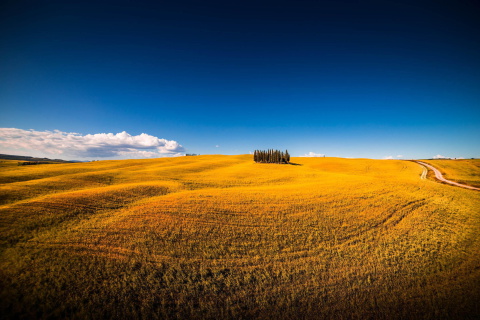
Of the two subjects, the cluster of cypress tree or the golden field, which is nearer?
the golden field

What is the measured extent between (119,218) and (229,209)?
29.4 ft

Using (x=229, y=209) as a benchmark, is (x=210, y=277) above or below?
below

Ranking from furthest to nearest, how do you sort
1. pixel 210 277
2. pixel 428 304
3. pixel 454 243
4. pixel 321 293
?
pixel 454 243, pixel 210 277, pixel 321 293, pixel 428 304

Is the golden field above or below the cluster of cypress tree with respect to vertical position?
below

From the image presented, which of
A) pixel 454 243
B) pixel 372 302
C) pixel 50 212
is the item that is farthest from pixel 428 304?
pixel 50 212

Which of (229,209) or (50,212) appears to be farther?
(229,209)

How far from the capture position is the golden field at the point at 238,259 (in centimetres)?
839

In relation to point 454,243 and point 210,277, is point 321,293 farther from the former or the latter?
point 454,243

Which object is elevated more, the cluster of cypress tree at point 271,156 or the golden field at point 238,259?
the cluster of cypress tree at point 271,156

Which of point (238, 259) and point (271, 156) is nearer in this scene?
point (238, 259)

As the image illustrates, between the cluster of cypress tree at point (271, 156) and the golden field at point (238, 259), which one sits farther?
the cluster of cypress tree at point (271, 156)

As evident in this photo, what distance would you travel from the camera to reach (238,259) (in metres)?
11.0

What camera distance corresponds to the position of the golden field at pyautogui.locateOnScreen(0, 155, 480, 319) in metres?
8.39

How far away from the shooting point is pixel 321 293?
365 inches
